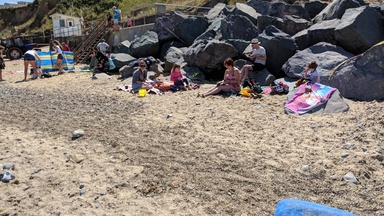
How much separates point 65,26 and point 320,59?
87.2ft

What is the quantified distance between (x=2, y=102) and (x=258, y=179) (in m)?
7.56

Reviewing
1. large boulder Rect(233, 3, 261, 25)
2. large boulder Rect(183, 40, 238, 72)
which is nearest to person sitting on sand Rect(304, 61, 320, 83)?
large boulder Rect(183, 40, 238, 72)

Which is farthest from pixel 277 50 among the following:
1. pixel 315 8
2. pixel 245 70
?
pixel 315 8

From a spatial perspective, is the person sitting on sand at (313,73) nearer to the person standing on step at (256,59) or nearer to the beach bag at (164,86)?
the person standing on step at (256,59)

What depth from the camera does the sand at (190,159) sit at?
351 cm

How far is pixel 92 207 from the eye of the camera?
3.46m

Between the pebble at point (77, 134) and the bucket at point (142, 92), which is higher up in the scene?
the pebble at point (77, 134)

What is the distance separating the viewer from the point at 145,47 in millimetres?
14258

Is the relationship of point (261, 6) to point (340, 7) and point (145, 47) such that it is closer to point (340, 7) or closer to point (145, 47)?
point (340, 7)

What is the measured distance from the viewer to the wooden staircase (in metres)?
19.2

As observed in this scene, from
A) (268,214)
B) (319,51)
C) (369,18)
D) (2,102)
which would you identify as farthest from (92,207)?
(369,18)

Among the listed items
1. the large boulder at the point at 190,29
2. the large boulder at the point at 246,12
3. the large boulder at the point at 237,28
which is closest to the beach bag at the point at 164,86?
the large boulder at the point at 237,28

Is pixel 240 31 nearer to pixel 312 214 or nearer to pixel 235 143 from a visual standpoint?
pixel 235 143

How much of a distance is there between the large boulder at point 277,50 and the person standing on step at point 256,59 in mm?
518
